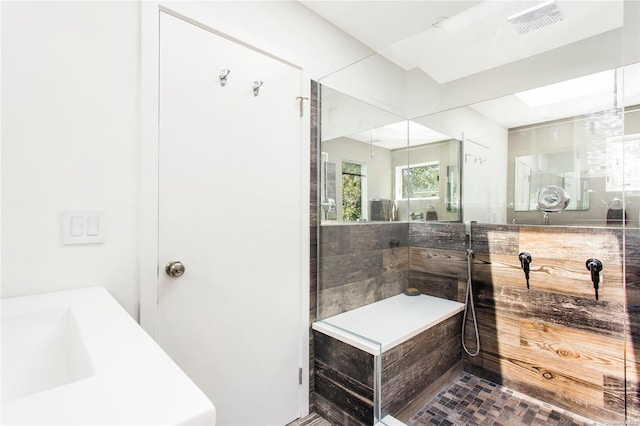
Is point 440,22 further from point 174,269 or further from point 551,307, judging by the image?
point 174,269

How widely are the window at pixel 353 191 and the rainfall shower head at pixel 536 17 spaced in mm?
1132

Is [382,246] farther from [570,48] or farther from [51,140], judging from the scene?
[51,140]

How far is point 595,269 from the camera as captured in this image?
5.81ft

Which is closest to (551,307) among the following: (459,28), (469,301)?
(469,301)

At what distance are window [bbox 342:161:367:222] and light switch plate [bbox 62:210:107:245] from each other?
1.29 m

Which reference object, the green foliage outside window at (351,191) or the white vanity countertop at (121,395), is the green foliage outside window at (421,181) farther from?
the white vanity countertop at (121,395)

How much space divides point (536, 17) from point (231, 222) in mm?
1908

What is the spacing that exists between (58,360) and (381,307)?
174cm

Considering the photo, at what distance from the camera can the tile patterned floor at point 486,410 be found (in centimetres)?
180

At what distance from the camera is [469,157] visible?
230 cm

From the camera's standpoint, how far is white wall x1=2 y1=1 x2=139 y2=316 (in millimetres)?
1048

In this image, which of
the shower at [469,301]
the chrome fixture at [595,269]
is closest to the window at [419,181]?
the shower at [469,301]

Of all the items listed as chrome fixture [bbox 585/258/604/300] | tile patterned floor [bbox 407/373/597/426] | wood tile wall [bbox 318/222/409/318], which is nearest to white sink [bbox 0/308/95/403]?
wood tile wall [bbox 318/222/409/318]

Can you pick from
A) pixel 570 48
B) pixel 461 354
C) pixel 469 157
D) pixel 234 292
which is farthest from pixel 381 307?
pixel 570 48
